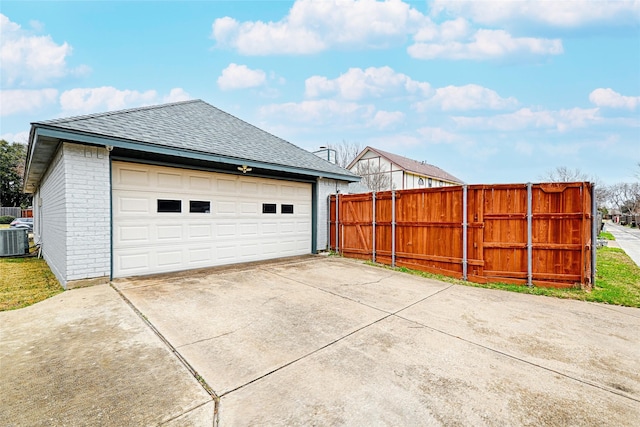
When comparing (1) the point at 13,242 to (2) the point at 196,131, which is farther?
(1) the point at 13,242

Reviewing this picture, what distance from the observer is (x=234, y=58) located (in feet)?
47.1

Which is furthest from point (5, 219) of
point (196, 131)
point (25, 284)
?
point (196, 131)

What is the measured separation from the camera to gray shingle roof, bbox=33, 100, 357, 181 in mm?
5391

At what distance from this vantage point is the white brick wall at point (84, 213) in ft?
16.2

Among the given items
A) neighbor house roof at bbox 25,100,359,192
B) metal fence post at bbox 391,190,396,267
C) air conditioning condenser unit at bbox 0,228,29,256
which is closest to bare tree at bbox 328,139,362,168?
neighbor house roof at bbox 25,100,359,192

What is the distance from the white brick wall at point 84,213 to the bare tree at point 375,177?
2103 cm

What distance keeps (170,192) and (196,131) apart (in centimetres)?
182

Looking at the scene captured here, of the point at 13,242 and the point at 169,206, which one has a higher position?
the point at 169,206

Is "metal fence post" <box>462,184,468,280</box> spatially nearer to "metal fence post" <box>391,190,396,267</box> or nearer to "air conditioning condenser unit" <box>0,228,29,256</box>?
"metal fence post" <box>391,190,396,267</box>

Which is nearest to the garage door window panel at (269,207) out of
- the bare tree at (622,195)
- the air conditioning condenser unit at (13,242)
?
the air conditioning condenser unit at (13,242)

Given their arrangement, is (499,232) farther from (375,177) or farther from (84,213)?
(375,177)

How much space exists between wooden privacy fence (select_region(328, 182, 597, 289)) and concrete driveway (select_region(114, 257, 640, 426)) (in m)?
0.83

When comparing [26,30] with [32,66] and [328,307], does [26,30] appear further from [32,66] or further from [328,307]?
[328,307]

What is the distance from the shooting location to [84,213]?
509 cm
